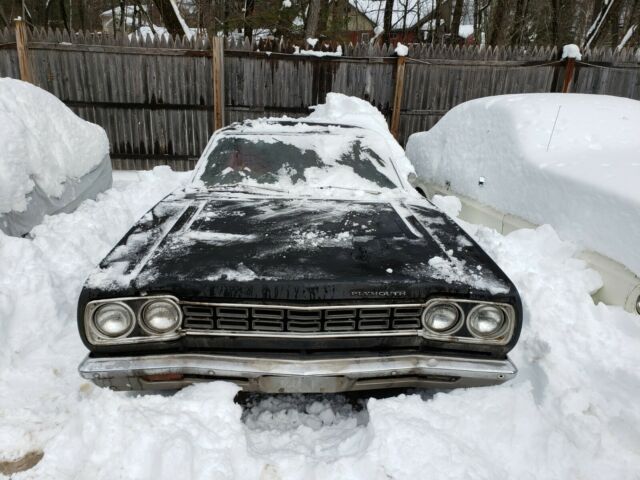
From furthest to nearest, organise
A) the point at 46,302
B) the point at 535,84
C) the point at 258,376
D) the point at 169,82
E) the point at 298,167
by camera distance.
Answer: the point at 535,84
the point at 169,82
the point at 298,167
the point at 46,302
the point at 258,376

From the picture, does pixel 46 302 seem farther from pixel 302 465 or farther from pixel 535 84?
pixel 535 84

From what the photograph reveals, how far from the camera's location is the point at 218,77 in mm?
7645

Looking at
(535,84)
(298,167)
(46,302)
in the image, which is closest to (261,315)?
(298,167)

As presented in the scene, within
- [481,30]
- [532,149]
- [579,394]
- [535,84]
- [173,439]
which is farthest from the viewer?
[481,30]

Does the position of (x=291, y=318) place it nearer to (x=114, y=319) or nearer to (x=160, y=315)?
(x=160, y=315)

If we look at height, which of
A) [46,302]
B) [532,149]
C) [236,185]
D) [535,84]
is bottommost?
[46,302]

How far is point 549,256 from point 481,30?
75.9ft

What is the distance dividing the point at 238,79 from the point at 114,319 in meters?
6.84

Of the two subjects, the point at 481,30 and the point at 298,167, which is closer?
the point at 298,167

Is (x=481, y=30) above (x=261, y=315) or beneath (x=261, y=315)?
above

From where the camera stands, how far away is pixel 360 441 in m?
2.00

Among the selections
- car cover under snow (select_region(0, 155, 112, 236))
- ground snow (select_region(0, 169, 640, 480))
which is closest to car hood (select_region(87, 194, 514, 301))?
ground snow (select_region(0, 169, 640, 480))

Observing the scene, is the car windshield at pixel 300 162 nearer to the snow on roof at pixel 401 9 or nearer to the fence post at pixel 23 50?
the fence post at pixel 23 50

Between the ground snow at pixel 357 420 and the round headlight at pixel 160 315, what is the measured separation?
1.11ft
